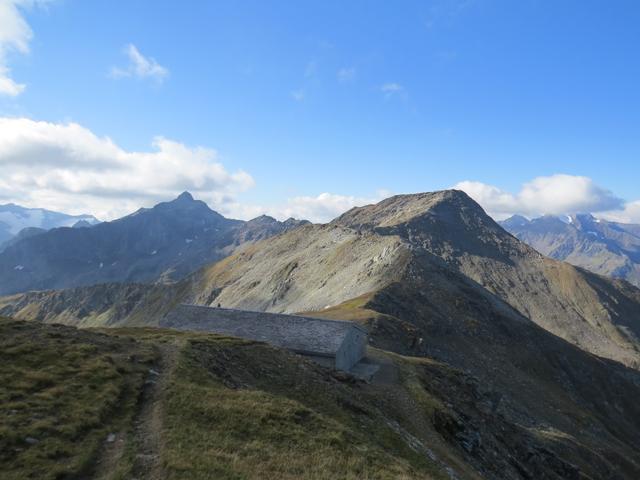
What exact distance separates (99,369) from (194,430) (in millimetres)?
8726

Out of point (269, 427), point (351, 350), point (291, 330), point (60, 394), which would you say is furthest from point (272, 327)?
point (60, 394)

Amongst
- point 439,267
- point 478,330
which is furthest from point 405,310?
point 439,267

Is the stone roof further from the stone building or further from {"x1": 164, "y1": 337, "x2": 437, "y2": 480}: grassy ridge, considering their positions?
{"x1": 164, "y1": 337, "x2": 437, "y2": 480}: grassy ridge

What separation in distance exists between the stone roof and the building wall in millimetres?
589

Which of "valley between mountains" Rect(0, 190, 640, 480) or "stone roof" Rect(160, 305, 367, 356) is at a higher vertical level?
"stone roof" Rect(160, 305, 367, 356)

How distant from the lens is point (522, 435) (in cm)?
5153

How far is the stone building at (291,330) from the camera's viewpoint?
47938 millimetres

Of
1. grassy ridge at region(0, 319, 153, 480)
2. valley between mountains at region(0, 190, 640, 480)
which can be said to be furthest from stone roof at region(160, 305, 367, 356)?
grassy ridge at region(0, 319, 153, 480)

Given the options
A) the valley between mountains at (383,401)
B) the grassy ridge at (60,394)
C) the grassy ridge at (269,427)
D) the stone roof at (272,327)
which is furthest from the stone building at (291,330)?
the grassy ridge at (60,394)

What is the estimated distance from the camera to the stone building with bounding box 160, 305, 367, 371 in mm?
47938

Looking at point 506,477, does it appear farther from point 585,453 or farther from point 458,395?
point 585,453

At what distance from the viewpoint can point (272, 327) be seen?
51844mm

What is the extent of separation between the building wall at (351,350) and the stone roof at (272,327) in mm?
589

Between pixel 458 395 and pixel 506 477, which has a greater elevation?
pixel 458 395
